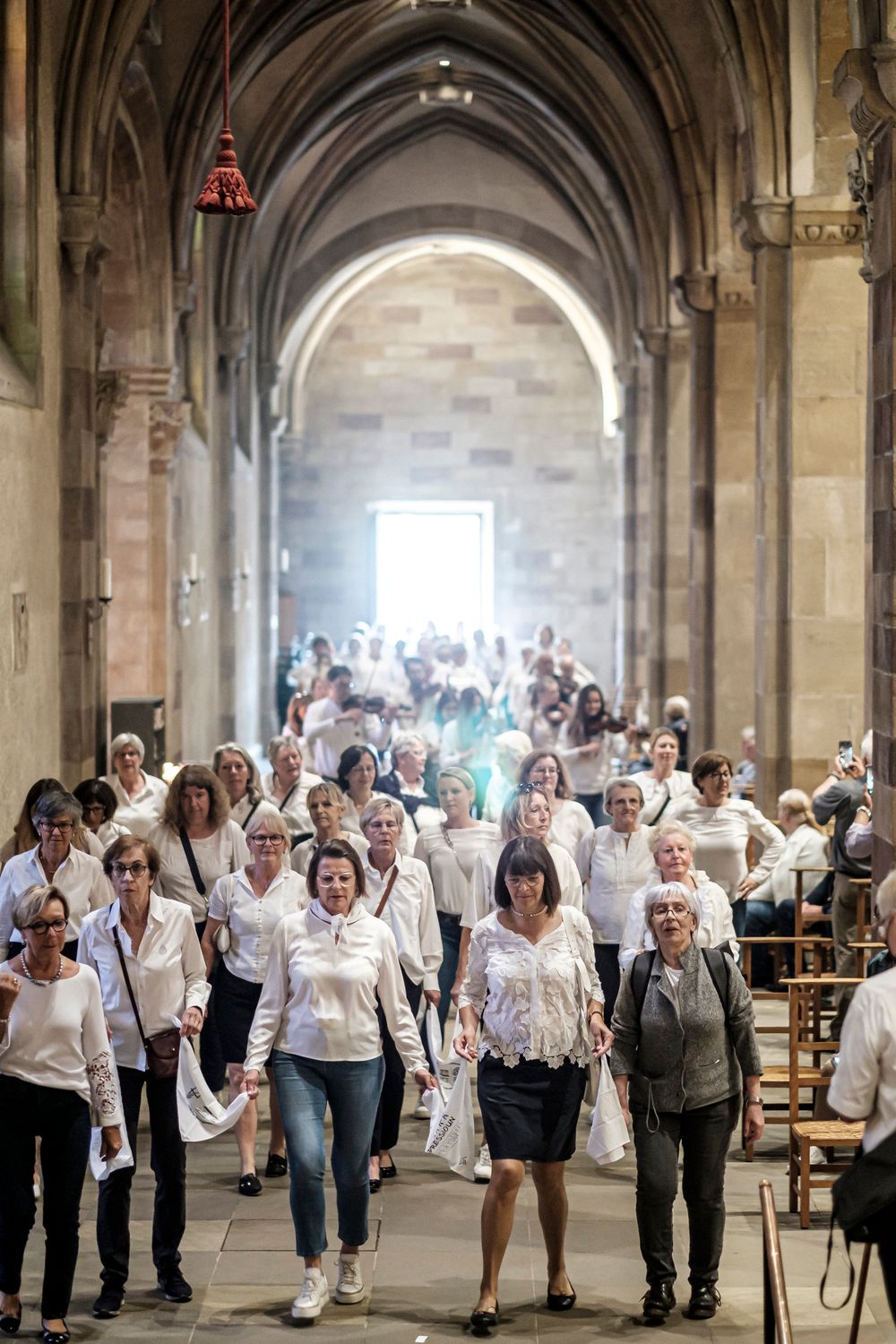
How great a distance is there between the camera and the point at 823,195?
11.3 meters

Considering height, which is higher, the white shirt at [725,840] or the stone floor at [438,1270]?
the white shirt at [725,840]

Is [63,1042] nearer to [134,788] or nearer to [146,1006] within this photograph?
[146,1006]

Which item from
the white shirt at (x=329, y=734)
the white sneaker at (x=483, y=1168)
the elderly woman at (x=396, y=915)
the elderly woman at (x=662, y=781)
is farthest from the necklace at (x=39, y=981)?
the white shirt at (x=329, y=734)

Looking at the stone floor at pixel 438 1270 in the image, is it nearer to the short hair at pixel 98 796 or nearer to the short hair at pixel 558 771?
the short hair at pixel 98 796

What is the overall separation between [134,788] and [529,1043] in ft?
13.5

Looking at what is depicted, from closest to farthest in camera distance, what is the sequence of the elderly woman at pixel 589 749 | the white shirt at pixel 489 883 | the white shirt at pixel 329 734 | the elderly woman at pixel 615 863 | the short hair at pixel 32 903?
the short hair at pixel 32 903 → the white shirt at pixel 489 883 → the elderly woman at pixel 615 863 → the elderly woman at pixel 589 749 → the white shirt at pixel 329 734

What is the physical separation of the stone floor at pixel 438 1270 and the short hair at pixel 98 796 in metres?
1.57

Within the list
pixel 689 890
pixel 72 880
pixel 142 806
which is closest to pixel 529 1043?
pixel 689 890

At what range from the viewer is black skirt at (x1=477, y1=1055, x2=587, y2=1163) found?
565 cm

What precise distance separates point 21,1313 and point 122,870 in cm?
132

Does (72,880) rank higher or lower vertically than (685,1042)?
higher

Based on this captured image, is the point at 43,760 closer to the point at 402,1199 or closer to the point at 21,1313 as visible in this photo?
the point at 402,1199

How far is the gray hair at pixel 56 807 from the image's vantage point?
702cm

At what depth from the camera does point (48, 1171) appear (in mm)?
5488
